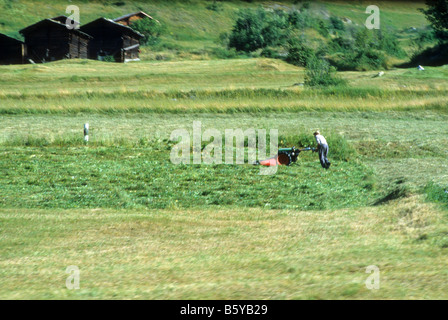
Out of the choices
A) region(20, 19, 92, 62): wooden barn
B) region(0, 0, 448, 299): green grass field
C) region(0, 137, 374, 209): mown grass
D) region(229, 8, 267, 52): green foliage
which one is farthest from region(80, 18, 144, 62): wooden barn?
region(0, 137, 374, 209): mown grass

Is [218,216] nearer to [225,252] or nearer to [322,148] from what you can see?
[225,252]

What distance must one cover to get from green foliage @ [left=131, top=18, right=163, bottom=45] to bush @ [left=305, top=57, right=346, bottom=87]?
41.8 m

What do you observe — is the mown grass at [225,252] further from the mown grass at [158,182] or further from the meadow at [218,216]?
the mown grass at [158,182]

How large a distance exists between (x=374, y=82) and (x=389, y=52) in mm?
24779

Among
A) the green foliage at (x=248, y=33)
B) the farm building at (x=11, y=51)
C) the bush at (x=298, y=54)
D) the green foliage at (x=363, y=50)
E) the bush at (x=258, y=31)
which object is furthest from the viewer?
the green foliage at (x=248, y=33)

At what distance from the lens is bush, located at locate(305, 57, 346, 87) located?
42.0 m

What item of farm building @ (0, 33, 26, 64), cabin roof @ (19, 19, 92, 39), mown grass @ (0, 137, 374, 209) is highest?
cabin roof @ (19, 19, 92, 39)

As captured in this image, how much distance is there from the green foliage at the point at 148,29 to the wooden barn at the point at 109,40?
1085cm

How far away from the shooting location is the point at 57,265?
855cm

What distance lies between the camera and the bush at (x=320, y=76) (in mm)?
42000

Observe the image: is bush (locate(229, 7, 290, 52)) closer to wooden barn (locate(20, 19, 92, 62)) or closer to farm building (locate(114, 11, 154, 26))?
farm building (locate(114, 11, 154, 26))

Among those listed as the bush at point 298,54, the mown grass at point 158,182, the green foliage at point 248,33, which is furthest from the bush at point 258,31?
the mown grass at point 158,182

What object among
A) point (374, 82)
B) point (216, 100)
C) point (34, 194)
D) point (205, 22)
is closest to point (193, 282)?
point (34, 194)

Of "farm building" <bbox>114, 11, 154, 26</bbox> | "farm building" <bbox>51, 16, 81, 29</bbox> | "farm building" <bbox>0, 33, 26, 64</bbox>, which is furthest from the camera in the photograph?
"farm building" <bbox>114, 11, 154, 26</bbox>
